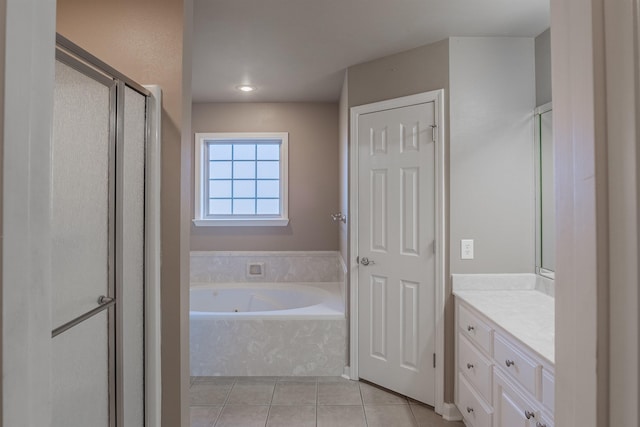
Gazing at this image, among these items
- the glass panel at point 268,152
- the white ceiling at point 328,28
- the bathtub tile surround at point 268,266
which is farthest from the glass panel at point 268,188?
the white ceiling at point 328,28

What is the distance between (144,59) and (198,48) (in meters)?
0.96

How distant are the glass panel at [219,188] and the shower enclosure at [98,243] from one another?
2350mm

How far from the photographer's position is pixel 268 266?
3.63 metres

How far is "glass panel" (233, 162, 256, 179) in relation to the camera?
12.4 feet

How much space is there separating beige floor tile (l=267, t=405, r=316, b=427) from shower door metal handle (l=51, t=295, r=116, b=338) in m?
1.39

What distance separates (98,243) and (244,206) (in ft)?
8.56

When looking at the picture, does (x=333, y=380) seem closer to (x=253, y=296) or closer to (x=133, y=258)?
(x=253, y=296)

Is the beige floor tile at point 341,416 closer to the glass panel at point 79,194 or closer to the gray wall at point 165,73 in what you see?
the gray wall at point 165,73

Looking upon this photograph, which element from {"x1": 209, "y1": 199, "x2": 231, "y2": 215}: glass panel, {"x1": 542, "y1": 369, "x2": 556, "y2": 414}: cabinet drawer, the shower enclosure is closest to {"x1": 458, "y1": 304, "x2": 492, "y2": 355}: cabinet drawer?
{"x1": 542, "y1": 369, "x2": 556, "y2": 414}: cabinet drawer

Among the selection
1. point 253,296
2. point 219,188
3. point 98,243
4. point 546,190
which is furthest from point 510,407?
point 219,188

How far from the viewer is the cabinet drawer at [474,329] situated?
5.59ft

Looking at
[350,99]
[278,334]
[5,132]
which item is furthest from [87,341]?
[350,99]

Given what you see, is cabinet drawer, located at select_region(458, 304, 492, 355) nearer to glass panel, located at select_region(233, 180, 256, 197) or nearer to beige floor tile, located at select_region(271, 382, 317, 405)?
beige floor tile, located at select_region(271, 382, 317, 405)

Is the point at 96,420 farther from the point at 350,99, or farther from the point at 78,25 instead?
the point at 350,99
